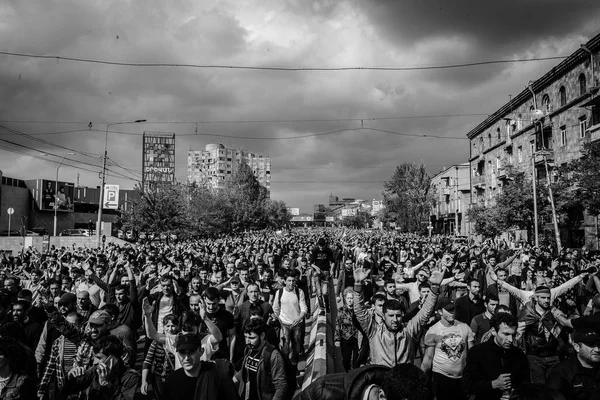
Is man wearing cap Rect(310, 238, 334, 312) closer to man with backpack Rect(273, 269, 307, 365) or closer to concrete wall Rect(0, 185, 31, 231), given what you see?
man with backpack Rect(273, 269, 307, 365)

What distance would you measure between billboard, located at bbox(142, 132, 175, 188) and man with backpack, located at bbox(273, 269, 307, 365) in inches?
2109

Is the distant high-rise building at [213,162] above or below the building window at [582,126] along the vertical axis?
above

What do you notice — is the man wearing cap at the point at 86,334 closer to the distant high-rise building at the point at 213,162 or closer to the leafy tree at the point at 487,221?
the leafy tree at the point at 487,221

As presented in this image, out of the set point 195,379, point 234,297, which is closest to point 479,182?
point 234,297

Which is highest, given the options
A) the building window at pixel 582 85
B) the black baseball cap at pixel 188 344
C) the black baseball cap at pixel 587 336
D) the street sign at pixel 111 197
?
the building window at pixel 582 85

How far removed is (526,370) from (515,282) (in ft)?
21.6

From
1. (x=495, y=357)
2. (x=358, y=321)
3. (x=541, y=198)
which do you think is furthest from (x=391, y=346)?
(x=541, y=198)

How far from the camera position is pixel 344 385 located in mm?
2246

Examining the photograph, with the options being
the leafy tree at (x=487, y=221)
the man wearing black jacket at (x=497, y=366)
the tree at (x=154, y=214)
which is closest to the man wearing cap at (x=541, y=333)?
the man wearing black jacket at (x=497, y=366)

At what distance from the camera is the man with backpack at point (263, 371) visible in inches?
158

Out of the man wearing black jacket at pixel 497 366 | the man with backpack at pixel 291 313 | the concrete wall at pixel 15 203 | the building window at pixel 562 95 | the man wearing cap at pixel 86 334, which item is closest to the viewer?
the man wearing black jacket at pixel 497 366

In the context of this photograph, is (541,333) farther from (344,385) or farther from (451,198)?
(451,198)

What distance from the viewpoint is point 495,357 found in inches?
153

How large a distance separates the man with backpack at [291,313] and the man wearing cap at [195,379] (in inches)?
157
